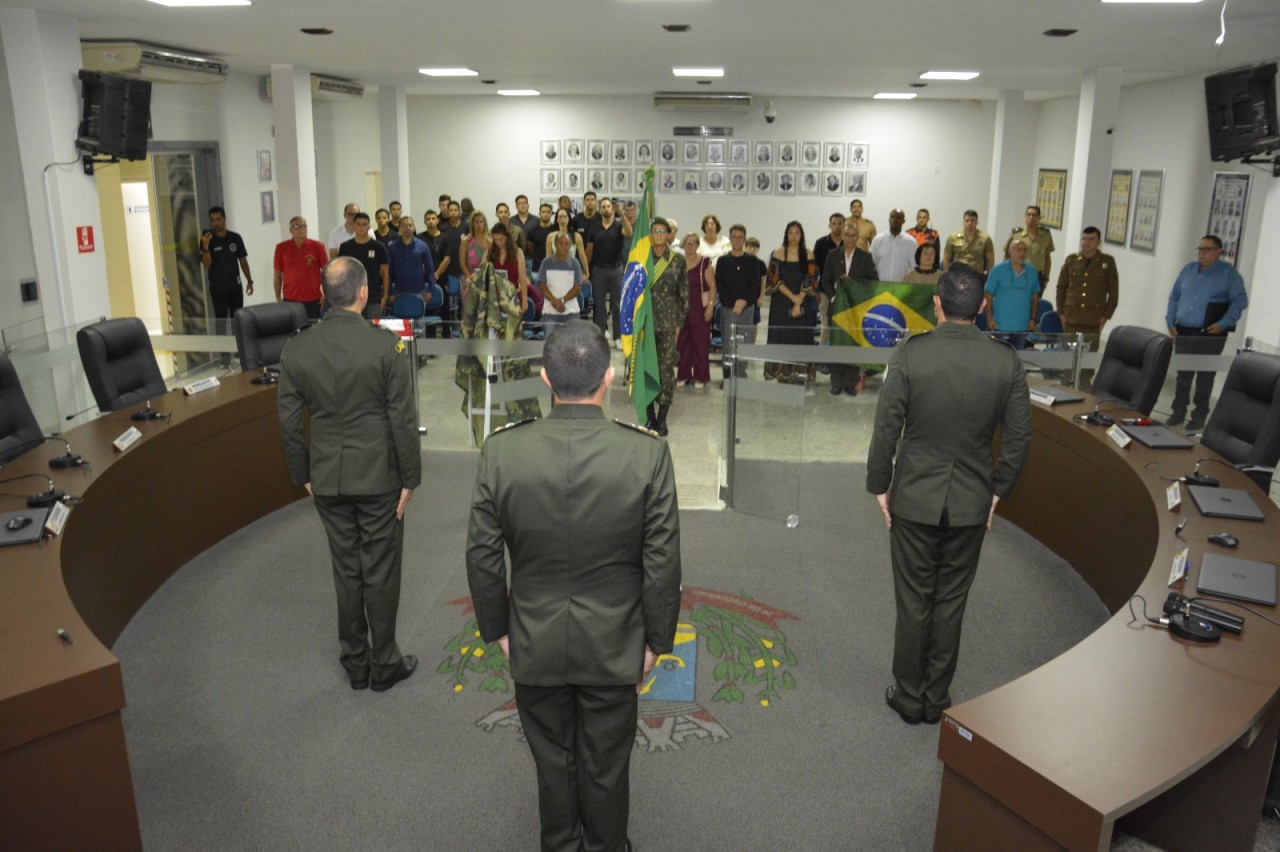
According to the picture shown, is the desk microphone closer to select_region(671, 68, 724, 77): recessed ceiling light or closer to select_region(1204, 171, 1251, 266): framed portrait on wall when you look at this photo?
select_region(671, 68, 724, 77): recessed ceiling light

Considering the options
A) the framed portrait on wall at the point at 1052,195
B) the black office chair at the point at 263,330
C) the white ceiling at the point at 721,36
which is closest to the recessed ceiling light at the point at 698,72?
the white ceiling at the point at 721,36

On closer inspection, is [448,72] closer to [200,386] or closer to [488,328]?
[488,328]

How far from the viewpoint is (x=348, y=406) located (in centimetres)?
405

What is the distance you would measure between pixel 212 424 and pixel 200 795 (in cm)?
267

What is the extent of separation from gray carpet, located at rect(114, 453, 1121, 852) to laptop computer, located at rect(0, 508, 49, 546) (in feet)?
2.76

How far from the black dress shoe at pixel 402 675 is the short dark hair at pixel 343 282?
158 centimetres

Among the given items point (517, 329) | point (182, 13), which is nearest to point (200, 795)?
point (517, 329)

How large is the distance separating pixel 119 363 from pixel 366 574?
280 centimetres

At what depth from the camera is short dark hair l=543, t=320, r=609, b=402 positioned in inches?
107

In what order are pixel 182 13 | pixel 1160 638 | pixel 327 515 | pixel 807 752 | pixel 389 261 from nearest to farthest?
pixel 1160 638 < pixel 807 752 < pixel 327 515 < pixel 182 13 < pixel 389 261

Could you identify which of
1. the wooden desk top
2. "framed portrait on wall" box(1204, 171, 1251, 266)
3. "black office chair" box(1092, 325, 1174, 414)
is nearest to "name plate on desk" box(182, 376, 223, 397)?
the wooden desk top

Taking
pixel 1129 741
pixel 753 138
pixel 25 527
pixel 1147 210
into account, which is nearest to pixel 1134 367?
pixel 1129 741

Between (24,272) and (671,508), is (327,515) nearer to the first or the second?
(671,508)

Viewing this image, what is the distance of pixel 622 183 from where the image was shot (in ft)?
54.0
